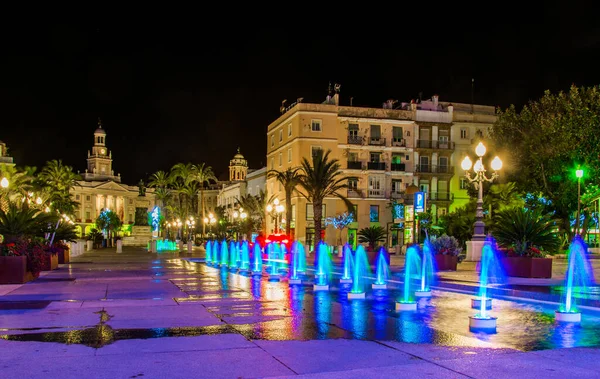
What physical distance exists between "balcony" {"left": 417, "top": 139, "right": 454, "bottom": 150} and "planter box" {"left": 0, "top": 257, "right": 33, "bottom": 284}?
5475cm

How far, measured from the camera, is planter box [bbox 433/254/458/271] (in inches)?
1016

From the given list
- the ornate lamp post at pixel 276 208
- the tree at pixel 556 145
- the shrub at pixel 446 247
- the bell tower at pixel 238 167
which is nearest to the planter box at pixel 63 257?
the ornate lamp post at pixel 276 208

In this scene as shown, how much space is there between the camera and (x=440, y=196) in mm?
70125

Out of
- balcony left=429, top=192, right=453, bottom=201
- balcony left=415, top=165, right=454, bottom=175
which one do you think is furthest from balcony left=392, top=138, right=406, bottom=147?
balcony left=429, top=192, right=453, bottom=201

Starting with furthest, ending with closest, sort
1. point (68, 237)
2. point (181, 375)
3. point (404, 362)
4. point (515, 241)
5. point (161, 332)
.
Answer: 1. point (68, 237)
2. point (515, 241)
3. point (161, 332)
4. point (404, 362)
5. point (181, 375)

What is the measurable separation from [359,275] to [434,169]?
48.2m

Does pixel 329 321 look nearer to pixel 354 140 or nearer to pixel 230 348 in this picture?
pixel 230 348

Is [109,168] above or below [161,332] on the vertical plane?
above

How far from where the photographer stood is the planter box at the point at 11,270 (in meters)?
19.3

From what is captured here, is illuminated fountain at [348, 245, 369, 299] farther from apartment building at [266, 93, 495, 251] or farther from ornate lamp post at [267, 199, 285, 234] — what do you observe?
apartment building at [266, 93, 495, 251]

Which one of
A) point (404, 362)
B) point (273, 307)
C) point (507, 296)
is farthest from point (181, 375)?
point (507, 296)

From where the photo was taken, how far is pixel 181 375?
6770mm

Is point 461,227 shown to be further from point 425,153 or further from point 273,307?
point 273,307

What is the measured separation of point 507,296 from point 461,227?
30.2m
